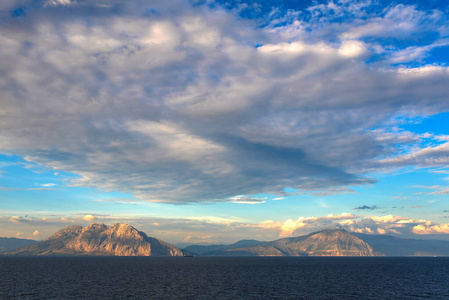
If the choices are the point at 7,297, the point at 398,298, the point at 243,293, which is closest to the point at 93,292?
the point at 7,297

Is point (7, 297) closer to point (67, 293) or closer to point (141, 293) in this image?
point (67, 293)

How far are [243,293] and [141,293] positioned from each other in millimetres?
37704

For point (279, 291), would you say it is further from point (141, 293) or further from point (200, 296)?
point (141, 293)

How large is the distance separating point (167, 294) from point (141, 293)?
9830 millimetres

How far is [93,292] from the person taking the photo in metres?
118

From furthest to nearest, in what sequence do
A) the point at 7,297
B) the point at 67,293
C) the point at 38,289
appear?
the point at 38,289 → the point at 67,293 → the point at 7,297

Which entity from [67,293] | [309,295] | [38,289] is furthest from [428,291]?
[38,289]

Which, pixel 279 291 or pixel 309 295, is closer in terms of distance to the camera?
pixel 309 295

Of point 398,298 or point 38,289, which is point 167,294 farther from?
point 398,298

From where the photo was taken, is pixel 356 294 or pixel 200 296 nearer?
pixel 200 296

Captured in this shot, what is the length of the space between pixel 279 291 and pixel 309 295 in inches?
535

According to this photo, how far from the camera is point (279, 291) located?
125 metres

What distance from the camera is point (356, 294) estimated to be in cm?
11862

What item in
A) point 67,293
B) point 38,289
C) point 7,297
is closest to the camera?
point 7,297
